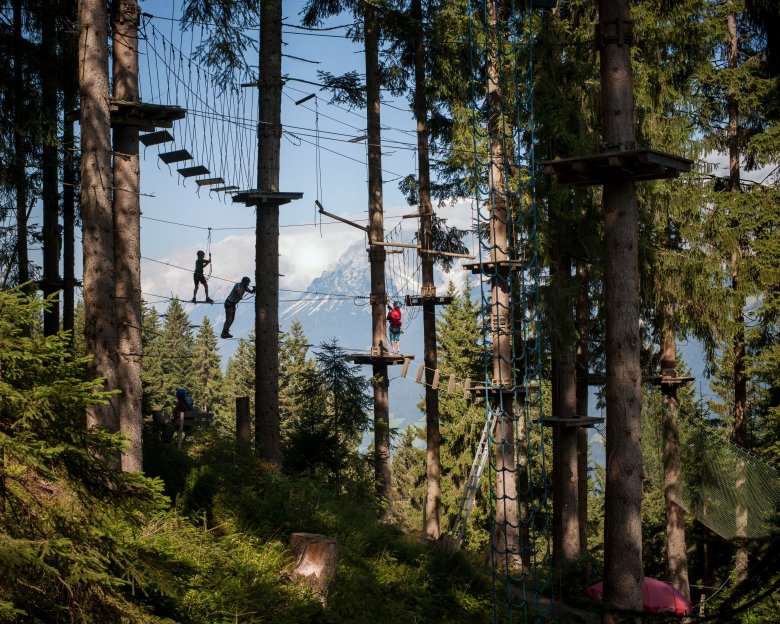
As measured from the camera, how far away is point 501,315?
53.4ft

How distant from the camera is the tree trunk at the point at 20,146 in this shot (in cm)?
1628

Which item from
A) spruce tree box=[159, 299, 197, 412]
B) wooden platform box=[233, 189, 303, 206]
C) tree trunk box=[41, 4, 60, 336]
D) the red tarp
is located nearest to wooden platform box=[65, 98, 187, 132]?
wooden platform box=[233, 189, 303, 206]

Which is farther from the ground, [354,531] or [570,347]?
[570,347]

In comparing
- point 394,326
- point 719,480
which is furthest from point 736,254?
point 394,326

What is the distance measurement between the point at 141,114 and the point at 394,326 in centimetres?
1062

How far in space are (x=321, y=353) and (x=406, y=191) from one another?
4.80 meters

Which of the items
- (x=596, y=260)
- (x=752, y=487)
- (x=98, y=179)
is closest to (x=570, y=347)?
(x=596, y=260)

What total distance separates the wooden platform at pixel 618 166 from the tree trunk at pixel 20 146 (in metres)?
9.41

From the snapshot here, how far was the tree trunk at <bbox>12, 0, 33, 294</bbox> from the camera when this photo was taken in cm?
1628

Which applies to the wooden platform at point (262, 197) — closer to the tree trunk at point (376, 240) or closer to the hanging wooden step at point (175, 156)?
the hanging wooden step at point (175, 156)

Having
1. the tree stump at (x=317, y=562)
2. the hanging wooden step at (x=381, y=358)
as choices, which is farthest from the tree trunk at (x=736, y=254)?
the tree stump at (x=317, y=562)

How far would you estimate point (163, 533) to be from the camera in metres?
9.32

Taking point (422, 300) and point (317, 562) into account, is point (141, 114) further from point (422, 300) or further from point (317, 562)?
point (422, 300)

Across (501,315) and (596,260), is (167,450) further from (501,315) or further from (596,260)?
(596,260)
